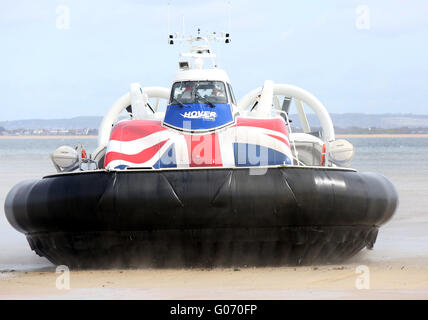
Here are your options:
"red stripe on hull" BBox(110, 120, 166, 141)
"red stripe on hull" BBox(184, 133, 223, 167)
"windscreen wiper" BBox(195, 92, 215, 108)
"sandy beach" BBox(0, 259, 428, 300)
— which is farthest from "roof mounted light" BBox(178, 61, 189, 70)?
"sandy beach" BBox(0, 259, 428, 300)

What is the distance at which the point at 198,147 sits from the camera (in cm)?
888

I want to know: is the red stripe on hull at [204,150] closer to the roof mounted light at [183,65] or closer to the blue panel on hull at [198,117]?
the blue panel on hull at [198,117]

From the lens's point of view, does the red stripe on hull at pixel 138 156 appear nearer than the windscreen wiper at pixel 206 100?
Yes

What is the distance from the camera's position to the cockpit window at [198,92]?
31.2 ft

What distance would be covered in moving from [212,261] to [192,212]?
21.2 inches

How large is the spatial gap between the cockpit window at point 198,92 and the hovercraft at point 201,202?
8 cm

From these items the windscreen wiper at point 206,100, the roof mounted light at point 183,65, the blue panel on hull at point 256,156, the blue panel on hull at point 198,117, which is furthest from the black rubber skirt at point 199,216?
the roof mounted light at point 183,65

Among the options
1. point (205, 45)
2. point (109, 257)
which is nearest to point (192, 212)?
point (109, 257)

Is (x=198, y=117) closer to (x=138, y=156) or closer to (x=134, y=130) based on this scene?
(x=134, y=130)

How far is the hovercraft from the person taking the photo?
26.3 feet

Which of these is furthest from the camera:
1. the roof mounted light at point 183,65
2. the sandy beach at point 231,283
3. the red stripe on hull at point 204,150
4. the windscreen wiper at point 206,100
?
the roof mounted light at point 183,65

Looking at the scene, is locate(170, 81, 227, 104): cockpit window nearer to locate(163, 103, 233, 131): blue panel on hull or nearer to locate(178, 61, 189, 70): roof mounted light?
locate(163, 103, 233, 131): blue panel on hull

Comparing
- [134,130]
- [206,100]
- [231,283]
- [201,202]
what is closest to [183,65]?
[206,100]

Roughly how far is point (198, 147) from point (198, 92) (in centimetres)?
93
